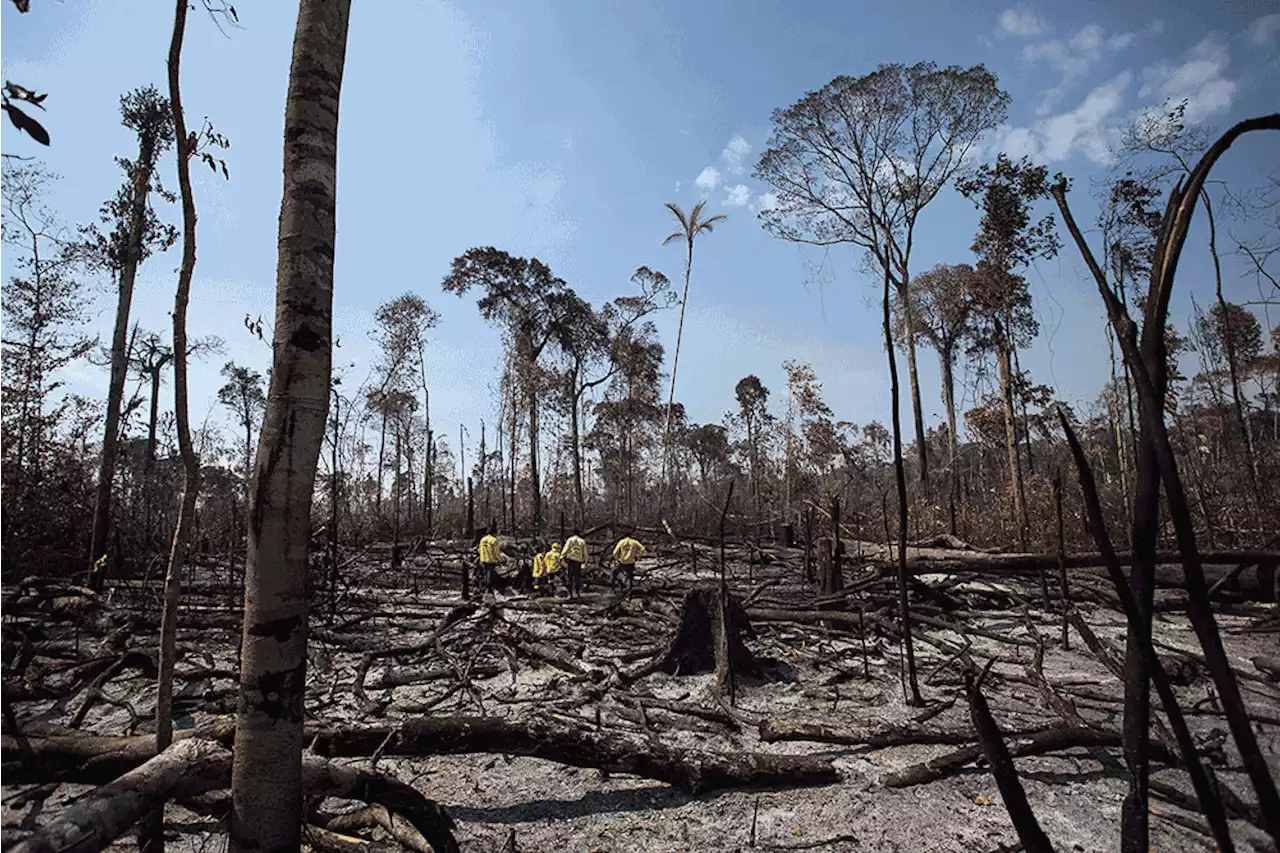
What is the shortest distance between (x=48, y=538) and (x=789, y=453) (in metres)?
23.7

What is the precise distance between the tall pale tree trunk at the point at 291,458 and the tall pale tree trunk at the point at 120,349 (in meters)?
12.7

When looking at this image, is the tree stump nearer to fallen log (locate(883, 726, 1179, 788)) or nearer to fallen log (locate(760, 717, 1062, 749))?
fallen log (locate(760, 717, 1062, 749))

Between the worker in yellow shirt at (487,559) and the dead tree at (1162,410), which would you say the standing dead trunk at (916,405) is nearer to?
the worker in yellow shirt at (487,559)

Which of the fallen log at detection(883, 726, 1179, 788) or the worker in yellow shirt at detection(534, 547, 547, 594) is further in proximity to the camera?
the worker in yellow shirt at detection(534, 547, 547, 594)

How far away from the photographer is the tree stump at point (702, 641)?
19.8 ft

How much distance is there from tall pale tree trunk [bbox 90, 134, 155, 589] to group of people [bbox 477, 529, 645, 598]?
23.6 feet

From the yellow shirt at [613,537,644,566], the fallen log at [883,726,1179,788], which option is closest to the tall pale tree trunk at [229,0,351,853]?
the fallen log at [883,726,1179,788]

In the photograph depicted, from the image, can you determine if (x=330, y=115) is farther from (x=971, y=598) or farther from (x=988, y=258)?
(x=988, y=258)

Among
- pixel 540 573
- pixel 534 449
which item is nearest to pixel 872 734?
pixel 540 573

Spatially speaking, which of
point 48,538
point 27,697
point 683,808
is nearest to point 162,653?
point 683,808

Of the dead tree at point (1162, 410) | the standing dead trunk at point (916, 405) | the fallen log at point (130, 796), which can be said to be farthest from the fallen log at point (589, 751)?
the standing dead trunk at point (916, 405)

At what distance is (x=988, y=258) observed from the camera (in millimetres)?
15820

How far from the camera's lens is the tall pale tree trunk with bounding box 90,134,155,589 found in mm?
11656

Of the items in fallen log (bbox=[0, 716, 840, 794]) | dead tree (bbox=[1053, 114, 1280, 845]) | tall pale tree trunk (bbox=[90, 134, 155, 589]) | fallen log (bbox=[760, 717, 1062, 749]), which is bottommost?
fallen log (bbox=[760, 717, 1062, 749])
